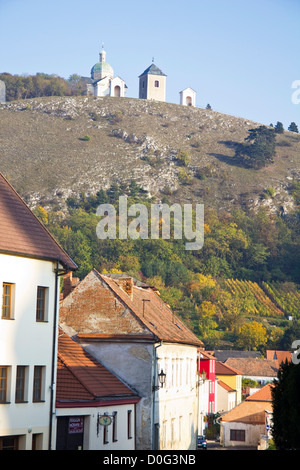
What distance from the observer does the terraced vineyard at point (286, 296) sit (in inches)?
6088

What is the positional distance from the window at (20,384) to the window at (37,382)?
2.08 ft

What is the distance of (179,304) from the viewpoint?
461ft

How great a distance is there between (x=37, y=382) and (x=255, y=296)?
13573 centimetres

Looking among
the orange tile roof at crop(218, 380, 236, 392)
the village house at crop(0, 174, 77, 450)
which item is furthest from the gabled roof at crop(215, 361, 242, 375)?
Answer: the village house at crop(0, 174, 77, 450)

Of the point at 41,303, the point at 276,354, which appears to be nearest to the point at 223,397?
the point at 276,354

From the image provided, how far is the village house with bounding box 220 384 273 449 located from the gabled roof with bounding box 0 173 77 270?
121ft

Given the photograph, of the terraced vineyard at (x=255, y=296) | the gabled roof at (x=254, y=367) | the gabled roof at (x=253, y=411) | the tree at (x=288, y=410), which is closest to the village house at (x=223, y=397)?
the gabled roof at (x=254, y=367)

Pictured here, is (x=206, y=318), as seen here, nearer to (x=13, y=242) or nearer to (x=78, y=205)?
(x=78, y=205)

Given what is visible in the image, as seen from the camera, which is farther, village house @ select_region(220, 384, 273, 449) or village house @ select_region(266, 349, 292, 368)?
village house @ select_region(266, 349, 292, 368)

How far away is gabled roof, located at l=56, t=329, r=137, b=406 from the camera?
102ft

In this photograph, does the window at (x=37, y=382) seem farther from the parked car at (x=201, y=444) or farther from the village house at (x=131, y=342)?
the parked car at (x=201, y=444)

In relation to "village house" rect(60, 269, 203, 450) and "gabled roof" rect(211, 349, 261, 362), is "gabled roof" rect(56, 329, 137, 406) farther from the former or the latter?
"gabled roof" rect(211, 349, 261, 362)

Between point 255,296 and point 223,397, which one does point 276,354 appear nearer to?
point 223,397

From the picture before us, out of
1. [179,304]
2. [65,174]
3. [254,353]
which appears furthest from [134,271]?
[65,174]
